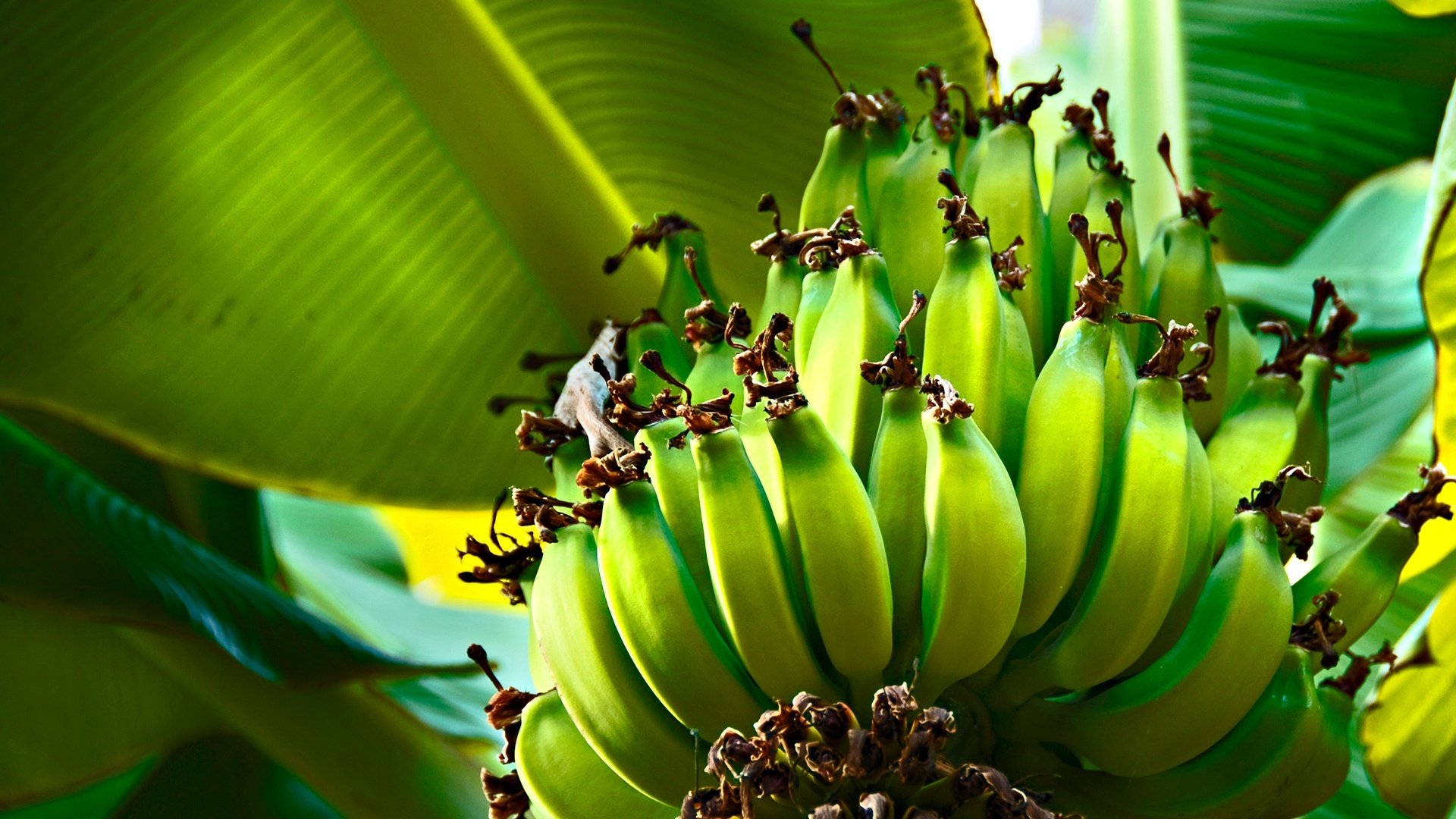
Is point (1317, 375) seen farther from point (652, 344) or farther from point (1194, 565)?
point (652, 344)

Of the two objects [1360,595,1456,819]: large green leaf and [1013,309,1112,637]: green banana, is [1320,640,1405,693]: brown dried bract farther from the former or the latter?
[1013,309,1112,637]: green banana

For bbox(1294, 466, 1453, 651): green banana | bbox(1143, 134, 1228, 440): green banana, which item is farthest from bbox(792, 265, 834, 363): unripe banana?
bbox(1294, 466, 1453, 651): green banana

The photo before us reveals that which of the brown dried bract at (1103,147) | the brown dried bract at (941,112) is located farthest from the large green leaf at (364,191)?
the brown dried bract at (1103,147)

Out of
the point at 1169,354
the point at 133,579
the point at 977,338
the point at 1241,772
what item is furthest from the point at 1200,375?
the point at 133,579

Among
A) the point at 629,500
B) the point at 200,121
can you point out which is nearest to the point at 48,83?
the point at 200,121

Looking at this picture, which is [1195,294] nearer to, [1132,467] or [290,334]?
[1132,467]

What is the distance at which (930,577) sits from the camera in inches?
30.8

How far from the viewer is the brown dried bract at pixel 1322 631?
847 mm

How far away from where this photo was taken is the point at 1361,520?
138 cm

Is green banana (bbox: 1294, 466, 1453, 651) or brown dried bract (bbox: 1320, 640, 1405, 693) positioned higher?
green banana (bbox: 1294, 466, 1453, 651)

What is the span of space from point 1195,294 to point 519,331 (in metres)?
0.70

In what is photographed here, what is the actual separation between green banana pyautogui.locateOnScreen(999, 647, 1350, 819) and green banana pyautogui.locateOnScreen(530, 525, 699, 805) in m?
0.25

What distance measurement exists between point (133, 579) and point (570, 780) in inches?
21.0

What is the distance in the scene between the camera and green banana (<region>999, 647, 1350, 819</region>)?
837mm
